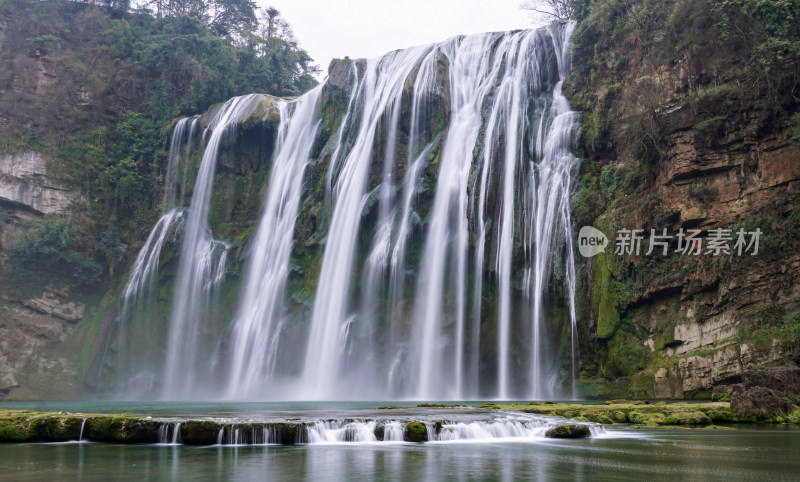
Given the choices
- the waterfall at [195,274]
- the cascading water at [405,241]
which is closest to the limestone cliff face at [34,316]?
the cascading water at [405,241]

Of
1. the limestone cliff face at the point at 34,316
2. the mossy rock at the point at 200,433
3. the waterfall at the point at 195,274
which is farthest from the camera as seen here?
the limestone cliff face at the point at 34,316

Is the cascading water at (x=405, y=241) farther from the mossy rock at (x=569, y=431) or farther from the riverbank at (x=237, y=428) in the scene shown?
the riverbank at (x=237, y=428)

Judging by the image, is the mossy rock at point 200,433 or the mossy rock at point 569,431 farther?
the mossy rock at point 569,431

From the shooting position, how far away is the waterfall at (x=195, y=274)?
117 ft

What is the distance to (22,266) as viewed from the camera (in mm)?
38219

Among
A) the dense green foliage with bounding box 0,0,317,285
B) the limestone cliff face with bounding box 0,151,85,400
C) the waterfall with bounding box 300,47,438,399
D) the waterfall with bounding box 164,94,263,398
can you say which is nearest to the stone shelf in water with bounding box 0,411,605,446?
the waterfall with bounding box 300,47,438,399

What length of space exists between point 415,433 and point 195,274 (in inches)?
1103

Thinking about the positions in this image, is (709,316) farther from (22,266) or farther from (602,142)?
(22,266)

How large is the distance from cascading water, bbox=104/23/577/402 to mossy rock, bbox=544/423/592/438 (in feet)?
37.1

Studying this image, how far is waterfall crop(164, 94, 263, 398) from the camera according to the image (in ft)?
117

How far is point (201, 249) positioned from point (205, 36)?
758 inches

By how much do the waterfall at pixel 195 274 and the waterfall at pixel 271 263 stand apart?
284 cm

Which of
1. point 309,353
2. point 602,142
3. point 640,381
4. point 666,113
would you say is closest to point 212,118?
point 309,353

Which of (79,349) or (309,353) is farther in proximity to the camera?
(79,349)
